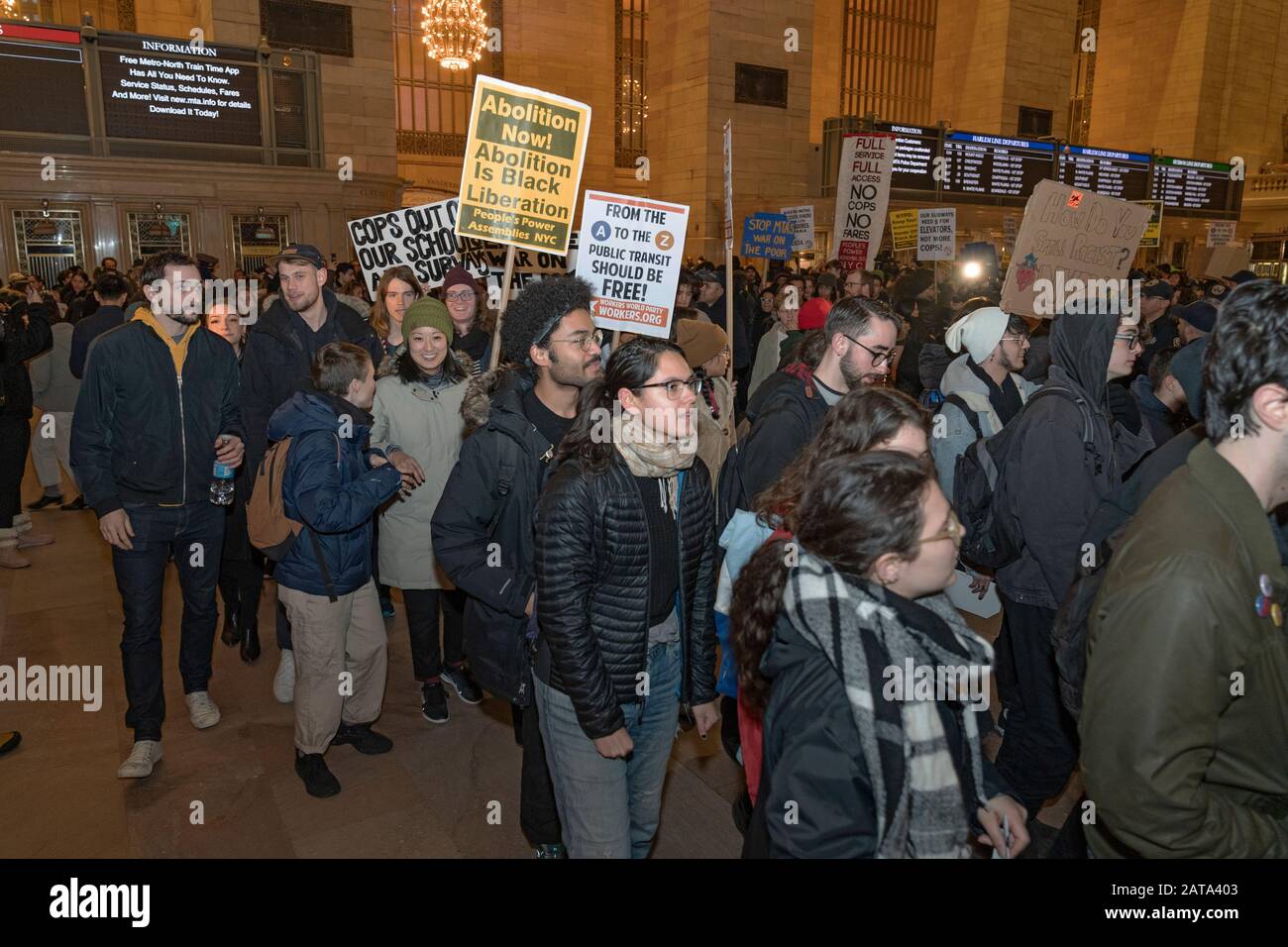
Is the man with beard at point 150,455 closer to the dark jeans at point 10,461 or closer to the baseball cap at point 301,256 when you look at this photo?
the baseball cap at point 301,256

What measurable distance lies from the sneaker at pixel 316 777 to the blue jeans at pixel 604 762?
1.80 meters

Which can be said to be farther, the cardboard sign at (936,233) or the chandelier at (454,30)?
the chandelier at (454,30)

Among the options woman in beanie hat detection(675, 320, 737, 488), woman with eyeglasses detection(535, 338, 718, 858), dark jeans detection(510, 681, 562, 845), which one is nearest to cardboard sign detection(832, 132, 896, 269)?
woman in beanie hat detection(675, 320, 737, 488)

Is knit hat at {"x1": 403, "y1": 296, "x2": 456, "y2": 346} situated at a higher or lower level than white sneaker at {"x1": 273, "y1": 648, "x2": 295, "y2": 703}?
higher

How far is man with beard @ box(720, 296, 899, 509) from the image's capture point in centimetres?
346

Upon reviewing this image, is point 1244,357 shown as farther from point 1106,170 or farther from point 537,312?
point 1106,170

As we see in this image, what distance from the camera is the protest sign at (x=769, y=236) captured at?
1356cm

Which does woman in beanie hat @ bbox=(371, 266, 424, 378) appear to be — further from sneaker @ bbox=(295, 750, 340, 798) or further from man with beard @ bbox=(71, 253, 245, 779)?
sneaker @ bbox=(295, 750, 340, 798)

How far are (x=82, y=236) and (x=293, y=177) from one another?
3480 millimetres

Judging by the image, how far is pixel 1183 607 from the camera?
5.30 feet

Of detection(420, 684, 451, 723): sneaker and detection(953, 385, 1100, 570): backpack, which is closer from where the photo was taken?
detection(953, 385, 1100, 570): backpack

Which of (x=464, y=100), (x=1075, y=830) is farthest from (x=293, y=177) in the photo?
(x=1075, y=830)

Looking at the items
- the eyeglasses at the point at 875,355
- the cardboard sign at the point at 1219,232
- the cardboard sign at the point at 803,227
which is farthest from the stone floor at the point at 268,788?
the cardboard sign at the point at 1219,232

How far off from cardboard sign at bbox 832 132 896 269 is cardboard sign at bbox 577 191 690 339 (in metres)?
7.09
